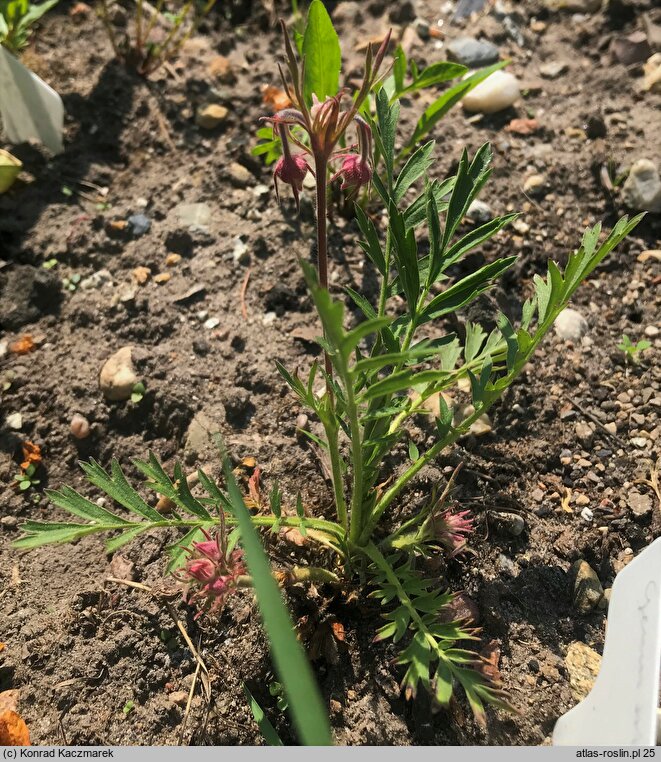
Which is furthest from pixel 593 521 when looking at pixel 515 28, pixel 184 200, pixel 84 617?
pixel 515 28

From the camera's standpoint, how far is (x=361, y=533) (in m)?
1.33

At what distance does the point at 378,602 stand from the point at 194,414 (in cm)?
62

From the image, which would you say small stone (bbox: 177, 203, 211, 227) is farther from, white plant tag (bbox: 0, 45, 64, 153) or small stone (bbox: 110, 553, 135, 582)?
small stone (bbox: 110, 553, 135, 582)

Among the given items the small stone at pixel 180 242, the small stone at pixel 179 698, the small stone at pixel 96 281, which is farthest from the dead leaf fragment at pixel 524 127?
the small stone at pixel 179 698

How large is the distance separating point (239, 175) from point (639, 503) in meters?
1.38

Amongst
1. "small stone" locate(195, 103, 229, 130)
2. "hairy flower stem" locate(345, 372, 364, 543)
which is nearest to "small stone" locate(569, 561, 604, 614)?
"hairy flower stem" locate(345, 372, 364, 543)

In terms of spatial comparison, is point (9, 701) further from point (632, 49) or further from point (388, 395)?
point (632, 49)

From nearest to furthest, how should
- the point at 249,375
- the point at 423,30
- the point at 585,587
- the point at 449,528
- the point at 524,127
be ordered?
the point at 449,528
the point at 585,587
the point at 249,375
the point at 524,127
the point at 423,30

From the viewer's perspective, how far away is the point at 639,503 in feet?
4.82

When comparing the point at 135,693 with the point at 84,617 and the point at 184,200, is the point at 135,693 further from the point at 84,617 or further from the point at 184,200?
the point at 184,200

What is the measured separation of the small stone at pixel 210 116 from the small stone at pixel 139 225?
400 millimetres

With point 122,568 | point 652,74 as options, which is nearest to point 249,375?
point 122,568

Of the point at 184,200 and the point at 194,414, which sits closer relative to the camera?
the point at 194,414
